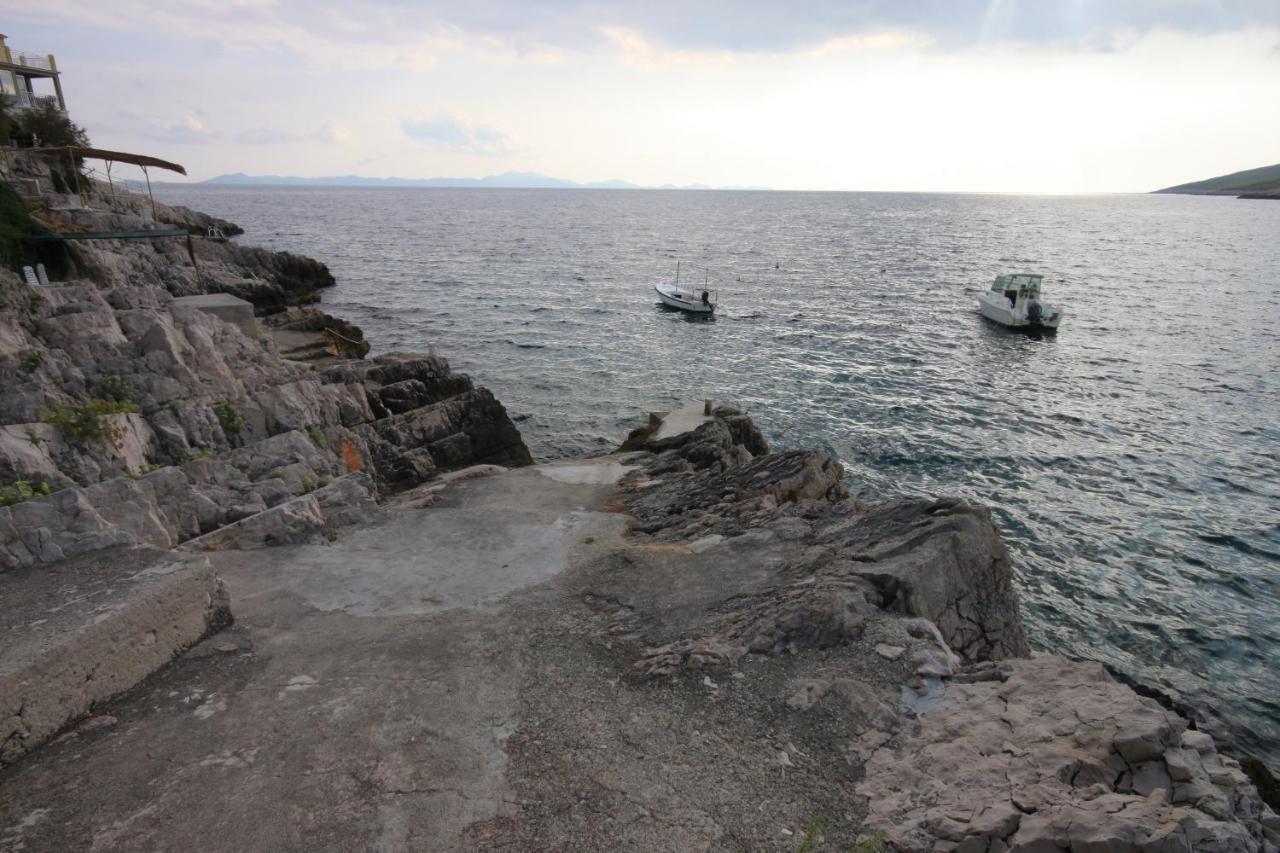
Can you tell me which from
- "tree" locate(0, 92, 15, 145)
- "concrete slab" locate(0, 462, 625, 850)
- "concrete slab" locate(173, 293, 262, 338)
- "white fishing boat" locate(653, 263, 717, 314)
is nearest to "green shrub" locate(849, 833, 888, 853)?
"concrete slab" locate(0, 462, 625, 850)

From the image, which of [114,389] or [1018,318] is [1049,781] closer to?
[114,389]

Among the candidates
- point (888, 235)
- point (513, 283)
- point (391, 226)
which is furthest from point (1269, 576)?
point (391, 226)

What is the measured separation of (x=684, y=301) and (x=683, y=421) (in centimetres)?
2861

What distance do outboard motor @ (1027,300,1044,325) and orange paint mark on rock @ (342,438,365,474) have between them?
44.3m

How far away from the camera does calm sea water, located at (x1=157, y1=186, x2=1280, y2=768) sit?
55.5ft

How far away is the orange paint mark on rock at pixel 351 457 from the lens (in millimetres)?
17250

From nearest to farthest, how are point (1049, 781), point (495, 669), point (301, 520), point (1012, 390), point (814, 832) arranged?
point (814, 832) < point (1049, 781) < point (495, 669) < point (301, 520) < point (1012, 390)

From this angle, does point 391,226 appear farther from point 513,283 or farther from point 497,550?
point 497,550

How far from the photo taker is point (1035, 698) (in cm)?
737

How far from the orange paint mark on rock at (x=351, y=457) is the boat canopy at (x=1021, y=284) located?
1851 inches

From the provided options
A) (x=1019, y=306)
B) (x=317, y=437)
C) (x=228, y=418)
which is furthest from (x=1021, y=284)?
(x=228, y=418)

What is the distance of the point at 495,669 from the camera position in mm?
8359

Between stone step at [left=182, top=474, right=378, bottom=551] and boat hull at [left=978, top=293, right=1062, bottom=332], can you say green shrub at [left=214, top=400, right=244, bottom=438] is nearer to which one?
stone step at [left=182, top=474, right=378, bottom=551]

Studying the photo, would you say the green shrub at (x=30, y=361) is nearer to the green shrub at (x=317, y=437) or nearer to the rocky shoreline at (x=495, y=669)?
the rocky shoreline at (x=495, y=669)
